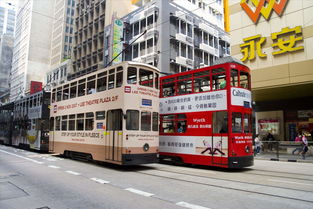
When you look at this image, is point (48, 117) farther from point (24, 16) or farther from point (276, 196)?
point (24, 16)

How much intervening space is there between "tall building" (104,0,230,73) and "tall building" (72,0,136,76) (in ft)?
12.0

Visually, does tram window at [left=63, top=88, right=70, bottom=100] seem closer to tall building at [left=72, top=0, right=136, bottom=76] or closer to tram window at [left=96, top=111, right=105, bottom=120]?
tram window at [left=96, top=111, right=105, bottom=120]

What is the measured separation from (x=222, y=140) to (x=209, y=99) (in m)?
1.81

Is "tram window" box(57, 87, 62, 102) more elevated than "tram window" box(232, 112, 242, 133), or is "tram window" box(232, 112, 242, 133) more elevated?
"tram window" box(57, 87, 62, 102)

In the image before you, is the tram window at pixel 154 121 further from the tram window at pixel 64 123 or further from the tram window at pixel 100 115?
the tram window at pixel 64 123

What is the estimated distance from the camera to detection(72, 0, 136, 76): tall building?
4062cm

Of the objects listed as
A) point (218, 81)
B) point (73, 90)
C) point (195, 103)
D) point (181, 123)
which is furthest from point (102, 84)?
point (218, 81)

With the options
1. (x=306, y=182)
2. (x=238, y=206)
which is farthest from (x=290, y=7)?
(x=238, y=206)

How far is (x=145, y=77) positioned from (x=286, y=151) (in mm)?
10804

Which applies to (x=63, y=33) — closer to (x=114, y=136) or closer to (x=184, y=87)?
(x=184, y=87)

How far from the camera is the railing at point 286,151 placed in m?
15.6

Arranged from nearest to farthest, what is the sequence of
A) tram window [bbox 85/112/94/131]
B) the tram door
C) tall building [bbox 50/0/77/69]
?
the tram door < tram window [bbox 85/112/94/131] < tall building [bbox 50/0/77/69]

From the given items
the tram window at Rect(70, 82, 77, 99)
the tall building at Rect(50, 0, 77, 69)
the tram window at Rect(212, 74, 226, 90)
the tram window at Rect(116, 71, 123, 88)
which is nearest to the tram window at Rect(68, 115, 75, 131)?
the tram window at Rect(70, 82, 77, 99)

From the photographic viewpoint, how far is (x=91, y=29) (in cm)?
4597
